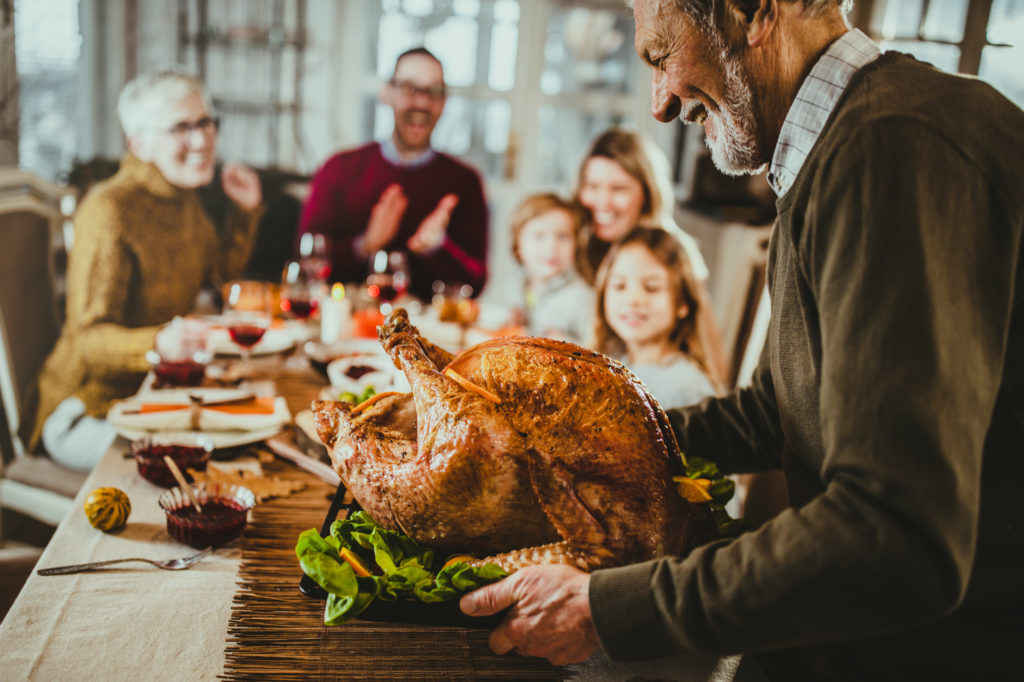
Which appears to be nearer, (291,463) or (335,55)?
(291,463)

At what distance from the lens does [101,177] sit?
3.52m

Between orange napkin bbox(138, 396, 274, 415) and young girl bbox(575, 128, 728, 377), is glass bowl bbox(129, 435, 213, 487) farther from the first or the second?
young girl bbox(575, 128, 728, 377)

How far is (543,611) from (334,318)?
1846 millimetres

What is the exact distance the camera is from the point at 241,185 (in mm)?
4223

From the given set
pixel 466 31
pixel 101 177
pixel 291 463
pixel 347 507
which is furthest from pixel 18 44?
pixel 347 507

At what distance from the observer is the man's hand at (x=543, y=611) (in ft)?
2.96

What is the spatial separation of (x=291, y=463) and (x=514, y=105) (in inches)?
162

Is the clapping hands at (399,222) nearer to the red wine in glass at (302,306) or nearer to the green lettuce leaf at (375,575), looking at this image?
the red wine in glass at (302,306)

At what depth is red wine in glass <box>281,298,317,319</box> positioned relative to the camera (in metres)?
2.53

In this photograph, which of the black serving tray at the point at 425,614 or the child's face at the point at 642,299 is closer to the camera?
the black serving tray at the point at 425,614

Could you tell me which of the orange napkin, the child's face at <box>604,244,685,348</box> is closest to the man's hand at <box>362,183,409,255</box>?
the child's face at <box>604,244,685,348</box>

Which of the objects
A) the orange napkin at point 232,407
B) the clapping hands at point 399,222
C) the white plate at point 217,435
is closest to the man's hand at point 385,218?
the clapping hands at point 399,222

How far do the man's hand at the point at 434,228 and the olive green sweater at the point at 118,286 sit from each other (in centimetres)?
117

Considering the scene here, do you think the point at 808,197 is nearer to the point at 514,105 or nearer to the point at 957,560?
the point at 957,560
